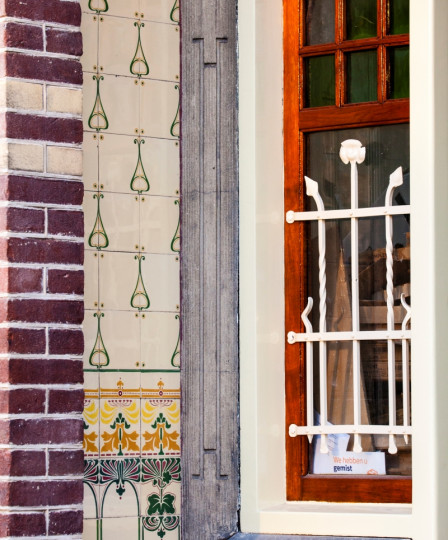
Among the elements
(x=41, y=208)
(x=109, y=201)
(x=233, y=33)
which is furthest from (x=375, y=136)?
(x=41, y=208)

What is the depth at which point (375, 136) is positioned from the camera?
11.6 feet

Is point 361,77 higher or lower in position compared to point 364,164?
higher

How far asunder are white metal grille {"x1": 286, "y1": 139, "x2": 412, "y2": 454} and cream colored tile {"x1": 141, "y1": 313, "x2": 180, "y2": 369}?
1.25ft

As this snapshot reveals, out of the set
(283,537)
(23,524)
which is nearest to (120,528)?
(23,524)

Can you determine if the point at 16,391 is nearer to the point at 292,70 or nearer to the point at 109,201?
the point at 109,201

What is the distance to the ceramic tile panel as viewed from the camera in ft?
11.3

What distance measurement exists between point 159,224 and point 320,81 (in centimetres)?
71

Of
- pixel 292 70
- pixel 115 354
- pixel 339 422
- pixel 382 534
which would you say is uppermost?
pixel 292 70

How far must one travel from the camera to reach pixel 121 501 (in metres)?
3.44

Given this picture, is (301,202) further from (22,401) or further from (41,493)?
(41,493)

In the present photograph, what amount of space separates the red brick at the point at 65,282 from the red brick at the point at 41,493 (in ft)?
1.85

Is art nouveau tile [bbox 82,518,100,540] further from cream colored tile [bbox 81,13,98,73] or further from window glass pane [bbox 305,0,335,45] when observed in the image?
window glass pane [bbox 305,0,335,45]

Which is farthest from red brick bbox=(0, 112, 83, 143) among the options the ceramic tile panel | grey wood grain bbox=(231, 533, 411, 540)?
grey wood grain bbox=(231, 533, 411, 540)

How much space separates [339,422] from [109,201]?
1.03m
